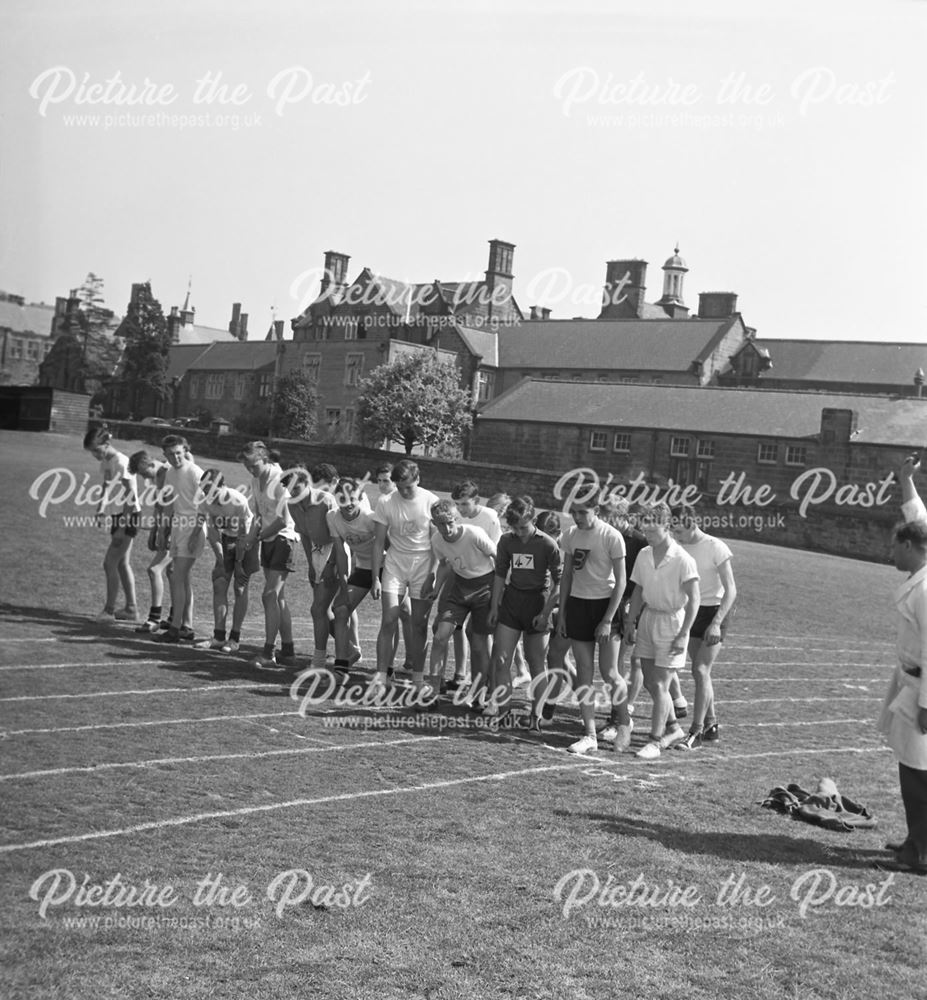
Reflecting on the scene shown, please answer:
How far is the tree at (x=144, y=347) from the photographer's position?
6.89m

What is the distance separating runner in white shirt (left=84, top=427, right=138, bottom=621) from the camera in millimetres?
8773

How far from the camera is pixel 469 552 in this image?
9445 mm

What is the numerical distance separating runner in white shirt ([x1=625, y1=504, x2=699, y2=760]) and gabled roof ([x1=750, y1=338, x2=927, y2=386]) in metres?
40.4

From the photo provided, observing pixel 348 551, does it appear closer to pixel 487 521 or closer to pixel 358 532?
pixel 358 532

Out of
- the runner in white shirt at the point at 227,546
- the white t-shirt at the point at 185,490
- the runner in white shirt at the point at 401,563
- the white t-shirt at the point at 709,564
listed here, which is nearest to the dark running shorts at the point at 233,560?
the runner in white shirt at the point at 227,546

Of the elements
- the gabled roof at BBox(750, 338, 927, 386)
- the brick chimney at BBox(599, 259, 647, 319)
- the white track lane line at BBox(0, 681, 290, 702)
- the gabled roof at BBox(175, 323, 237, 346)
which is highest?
the gabled roof at BBox(750, 338, 927, 386)

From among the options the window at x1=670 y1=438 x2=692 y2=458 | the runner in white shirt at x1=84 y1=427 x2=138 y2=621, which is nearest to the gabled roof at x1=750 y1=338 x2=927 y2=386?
the window at x1=670 y1=438 x2=692 y2=458

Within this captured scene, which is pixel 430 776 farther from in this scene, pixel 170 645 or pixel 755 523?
pixel 755 523

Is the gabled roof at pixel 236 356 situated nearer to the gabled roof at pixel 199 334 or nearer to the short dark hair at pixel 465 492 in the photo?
the gabled roof at pixel 199 334

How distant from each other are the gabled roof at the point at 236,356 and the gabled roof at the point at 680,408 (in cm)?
359

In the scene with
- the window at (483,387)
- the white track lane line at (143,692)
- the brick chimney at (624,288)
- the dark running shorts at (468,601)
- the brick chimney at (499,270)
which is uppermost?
the brick chimney at (624,288)

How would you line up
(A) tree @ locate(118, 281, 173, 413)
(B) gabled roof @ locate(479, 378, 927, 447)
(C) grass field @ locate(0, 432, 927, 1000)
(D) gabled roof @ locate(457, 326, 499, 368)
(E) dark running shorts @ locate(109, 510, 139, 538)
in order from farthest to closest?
(B) gabled roof @ locate(479, 378, 927, 447) → (E) dark running shorts @ locate(109, 510, 139, 538) → (D) gabled roof @ locate(457, 326, 499, 368) → (A) tree @ locate(118, 281, 173, 413) → (C) grass field @ locate(0, 432, 927, 1000)

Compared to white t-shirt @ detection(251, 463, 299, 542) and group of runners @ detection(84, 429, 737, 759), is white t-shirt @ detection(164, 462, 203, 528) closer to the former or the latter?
group of runners @ detection(84, 429, 737, 759)

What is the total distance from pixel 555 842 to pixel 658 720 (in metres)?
2.67
